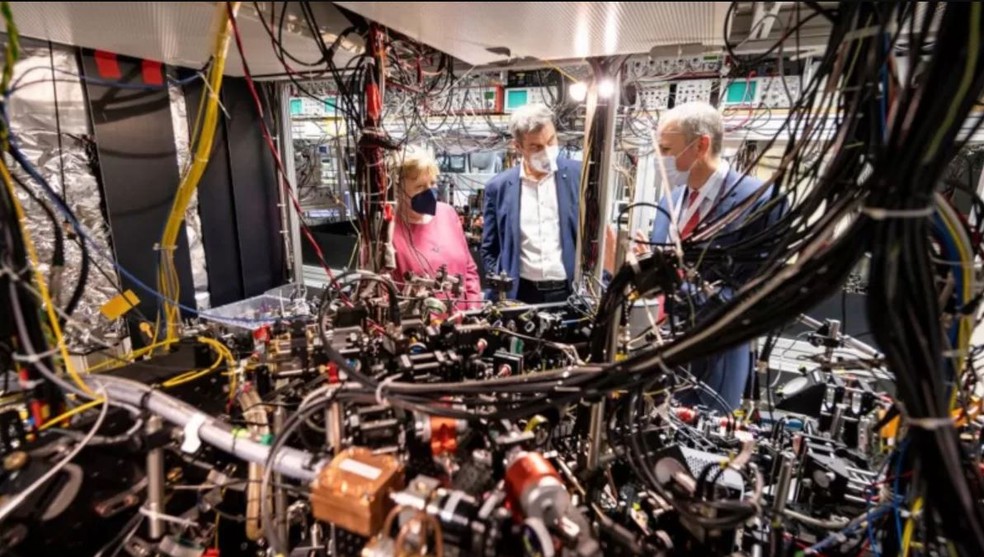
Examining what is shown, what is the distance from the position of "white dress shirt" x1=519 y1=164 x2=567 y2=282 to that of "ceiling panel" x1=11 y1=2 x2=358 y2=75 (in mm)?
1093

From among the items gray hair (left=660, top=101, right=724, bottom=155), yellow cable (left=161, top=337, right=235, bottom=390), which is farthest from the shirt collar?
yellow cable (left=161, top=337, right=235, bottom=390)

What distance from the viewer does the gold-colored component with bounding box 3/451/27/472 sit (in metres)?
0.75

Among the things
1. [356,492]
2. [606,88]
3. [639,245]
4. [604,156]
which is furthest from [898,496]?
[606,88]

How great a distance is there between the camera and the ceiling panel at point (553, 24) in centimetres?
89

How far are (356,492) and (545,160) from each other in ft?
6.19

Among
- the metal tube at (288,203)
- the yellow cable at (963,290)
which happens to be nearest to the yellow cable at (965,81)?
the yellow cable at (963,290)

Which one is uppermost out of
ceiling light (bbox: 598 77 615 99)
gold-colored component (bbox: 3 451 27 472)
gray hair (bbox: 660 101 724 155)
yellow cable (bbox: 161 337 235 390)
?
ceiling light (bbox: 598 77 615 99)

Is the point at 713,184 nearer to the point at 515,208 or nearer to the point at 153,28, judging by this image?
the point at 515,208

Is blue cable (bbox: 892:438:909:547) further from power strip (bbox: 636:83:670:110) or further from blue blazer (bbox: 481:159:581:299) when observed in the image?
power strip (bbox: 636:83:670:110)

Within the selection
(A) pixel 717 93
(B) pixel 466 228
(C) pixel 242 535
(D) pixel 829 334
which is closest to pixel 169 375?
(C) pixel 242 535

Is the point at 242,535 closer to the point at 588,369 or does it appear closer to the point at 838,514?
the point at 588,369

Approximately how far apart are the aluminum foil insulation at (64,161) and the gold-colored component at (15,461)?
141 centimetres

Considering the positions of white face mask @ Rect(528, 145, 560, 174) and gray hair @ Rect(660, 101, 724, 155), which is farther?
white face mask @ Rect(528, 145, 560, 174)

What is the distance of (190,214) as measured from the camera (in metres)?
2.62
